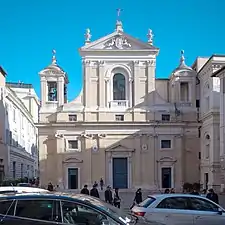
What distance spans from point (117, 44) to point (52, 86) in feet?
26.0

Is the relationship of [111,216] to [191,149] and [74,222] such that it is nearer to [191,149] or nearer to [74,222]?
[74,222]

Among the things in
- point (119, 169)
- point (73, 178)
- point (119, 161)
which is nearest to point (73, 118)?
point (73, 178)

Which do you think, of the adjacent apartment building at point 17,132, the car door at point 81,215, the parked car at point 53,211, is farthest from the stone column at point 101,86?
the car door at point 81,215

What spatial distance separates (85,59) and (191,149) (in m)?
14.0

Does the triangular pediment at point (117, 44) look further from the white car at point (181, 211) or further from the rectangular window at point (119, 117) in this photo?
the white car at point (181, 211)

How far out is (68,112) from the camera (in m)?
49.4

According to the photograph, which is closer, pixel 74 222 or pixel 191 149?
pixel 74 222

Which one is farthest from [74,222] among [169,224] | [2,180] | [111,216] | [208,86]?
[2,180]

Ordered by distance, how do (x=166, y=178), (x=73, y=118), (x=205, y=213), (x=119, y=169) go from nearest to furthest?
(x=205, y=213) < (x=166, y=178) < (x=119, y=169) < (x=73, y=118)

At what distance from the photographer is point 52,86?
2000 inches

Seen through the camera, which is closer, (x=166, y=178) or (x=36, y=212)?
(x=36, y=212)

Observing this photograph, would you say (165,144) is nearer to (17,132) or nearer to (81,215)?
(17,132)

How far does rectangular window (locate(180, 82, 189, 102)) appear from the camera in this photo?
5122 centimetres

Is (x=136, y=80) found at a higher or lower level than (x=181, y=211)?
higher
